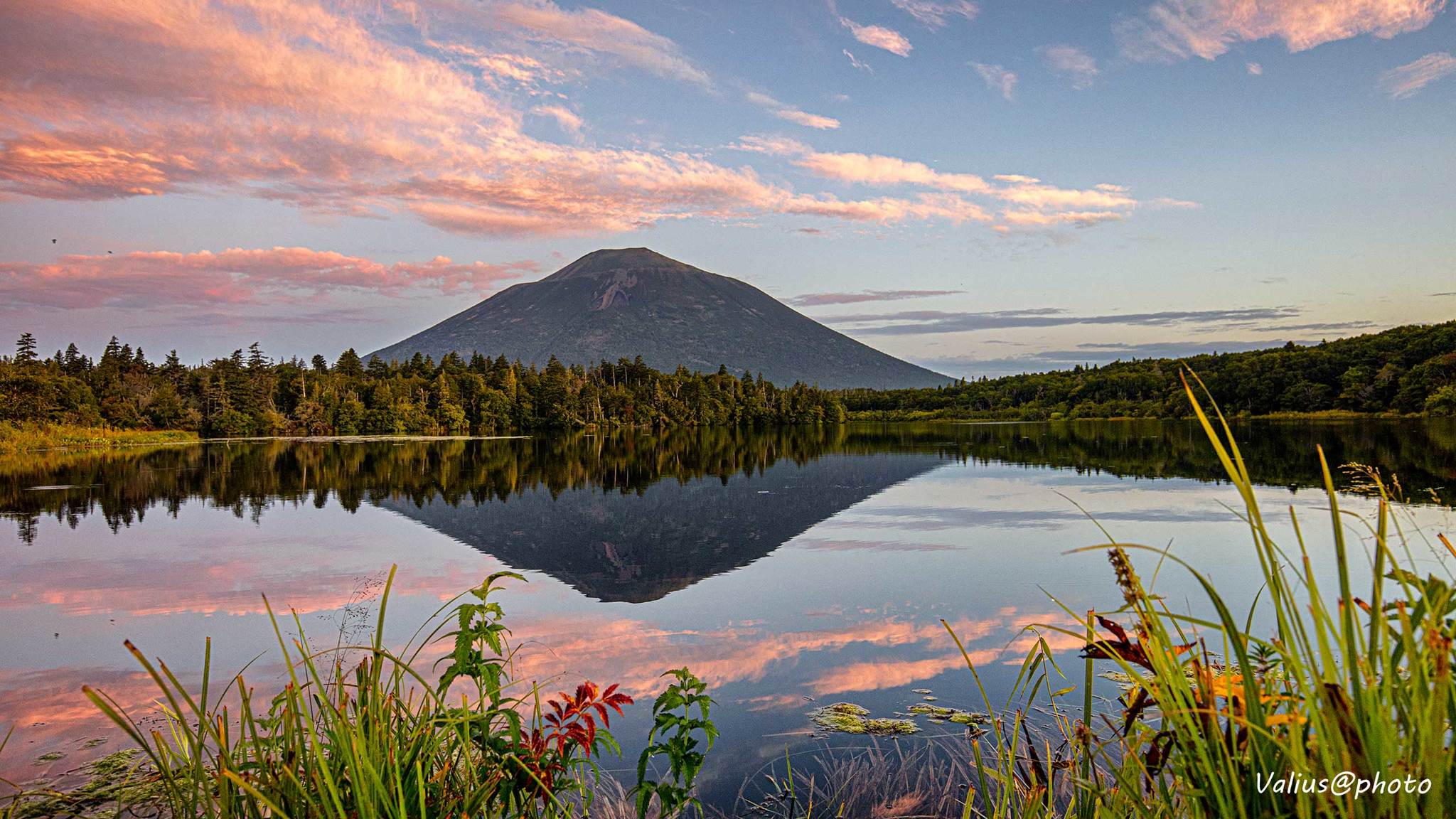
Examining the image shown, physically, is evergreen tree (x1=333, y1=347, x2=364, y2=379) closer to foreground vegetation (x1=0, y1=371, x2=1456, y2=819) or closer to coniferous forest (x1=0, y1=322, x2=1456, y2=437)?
coniferous forest (x1=0, y1=322, x2=1456, y2=437)

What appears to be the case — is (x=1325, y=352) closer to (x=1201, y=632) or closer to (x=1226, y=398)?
(x=1226, y=398)

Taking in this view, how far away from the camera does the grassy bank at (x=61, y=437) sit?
38.2 metres

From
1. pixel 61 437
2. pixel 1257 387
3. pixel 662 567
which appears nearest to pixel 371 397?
pixel 61 437

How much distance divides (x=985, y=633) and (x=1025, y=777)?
4.09m

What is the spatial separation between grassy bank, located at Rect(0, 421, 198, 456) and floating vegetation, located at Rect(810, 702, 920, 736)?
4370 centimetres

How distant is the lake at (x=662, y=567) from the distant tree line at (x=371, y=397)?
106 ft

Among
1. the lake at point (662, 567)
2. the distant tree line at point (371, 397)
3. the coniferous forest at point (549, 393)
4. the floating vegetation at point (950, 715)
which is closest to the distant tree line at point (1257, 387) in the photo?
the coniferous forest at point (549, 393)

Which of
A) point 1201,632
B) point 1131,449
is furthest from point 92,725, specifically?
point 1131,449

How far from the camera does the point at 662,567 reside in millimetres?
11648

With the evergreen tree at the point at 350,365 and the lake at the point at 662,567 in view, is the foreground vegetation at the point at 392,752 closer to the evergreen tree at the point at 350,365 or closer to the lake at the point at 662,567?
the lake at the point at 662,567

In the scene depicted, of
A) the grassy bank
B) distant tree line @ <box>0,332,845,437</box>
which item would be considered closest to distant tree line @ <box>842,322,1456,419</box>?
distant tree line @ <box>0,332,845,437</box>

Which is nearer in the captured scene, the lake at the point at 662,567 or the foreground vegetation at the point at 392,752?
the foreground vegetation at the point at 392,752

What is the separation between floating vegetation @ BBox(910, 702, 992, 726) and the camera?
5426mm

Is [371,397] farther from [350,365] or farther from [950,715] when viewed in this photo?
[950,715]
